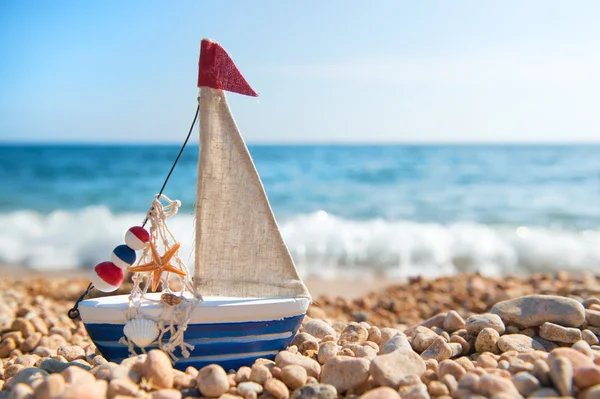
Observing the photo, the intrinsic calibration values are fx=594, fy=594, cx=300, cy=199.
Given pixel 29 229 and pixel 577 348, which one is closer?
pixel 577 348

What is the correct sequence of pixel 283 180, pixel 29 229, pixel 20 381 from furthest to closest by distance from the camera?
pixel 283 180, pixel 29 229, pixel 20 381

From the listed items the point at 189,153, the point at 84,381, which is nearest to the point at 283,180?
the point at 189,153

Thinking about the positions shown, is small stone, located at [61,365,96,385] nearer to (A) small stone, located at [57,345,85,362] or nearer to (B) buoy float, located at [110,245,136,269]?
(B) buoy float, located at [110,245,136,269]

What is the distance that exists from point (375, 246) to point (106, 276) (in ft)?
28.8

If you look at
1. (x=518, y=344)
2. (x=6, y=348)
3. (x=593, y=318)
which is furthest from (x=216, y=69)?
(x=593, y=318)

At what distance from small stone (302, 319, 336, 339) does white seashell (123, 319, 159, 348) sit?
132 centimetres

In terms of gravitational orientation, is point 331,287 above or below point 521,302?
below

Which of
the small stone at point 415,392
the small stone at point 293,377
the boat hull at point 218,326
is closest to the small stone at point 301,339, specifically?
the boat hull at point 218,326

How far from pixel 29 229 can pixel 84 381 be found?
1243 cm

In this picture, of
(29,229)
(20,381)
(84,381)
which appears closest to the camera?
(84,381)

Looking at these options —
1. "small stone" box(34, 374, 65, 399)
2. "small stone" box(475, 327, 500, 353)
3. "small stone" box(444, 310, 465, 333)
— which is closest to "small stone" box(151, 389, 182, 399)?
"small stone" box(34, 374, 65, 399)

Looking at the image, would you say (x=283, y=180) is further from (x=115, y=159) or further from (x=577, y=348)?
(x=577, y=348)

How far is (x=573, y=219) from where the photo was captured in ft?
50.8

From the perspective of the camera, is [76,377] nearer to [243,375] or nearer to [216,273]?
[243,375]
